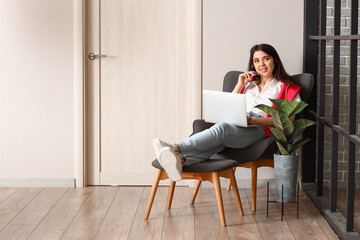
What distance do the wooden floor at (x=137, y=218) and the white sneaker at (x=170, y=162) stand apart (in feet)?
1.11

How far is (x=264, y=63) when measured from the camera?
166 inches

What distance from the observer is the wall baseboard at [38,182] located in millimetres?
4766

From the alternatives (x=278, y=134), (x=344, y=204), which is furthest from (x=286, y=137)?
(x=344, y=204)

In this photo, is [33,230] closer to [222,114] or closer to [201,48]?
[222,114]

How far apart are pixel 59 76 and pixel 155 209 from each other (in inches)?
55.5

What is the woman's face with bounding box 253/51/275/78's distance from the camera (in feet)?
13.8

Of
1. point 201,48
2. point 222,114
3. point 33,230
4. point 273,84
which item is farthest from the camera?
point 201,48

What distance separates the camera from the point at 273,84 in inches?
166

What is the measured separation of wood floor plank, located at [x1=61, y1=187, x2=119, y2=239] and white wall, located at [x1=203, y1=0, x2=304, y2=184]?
3.74 feet

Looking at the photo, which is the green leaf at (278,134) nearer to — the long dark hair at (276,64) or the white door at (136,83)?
the long dark hair at (276,64)

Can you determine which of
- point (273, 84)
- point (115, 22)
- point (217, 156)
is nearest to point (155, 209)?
point (217, 156)

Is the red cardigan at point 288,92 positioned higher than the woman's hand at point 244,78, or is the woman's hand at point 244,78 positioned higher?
the woman's hand at point 244,78

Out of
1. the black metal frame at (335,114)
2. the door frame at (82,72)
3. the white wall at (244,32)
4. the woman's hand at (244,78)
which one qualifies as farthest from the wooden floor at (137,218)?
the white wall at (244,32)

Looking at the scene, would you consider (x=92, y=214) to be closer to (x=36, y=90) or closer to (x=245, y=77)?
(x=36, y=90)
